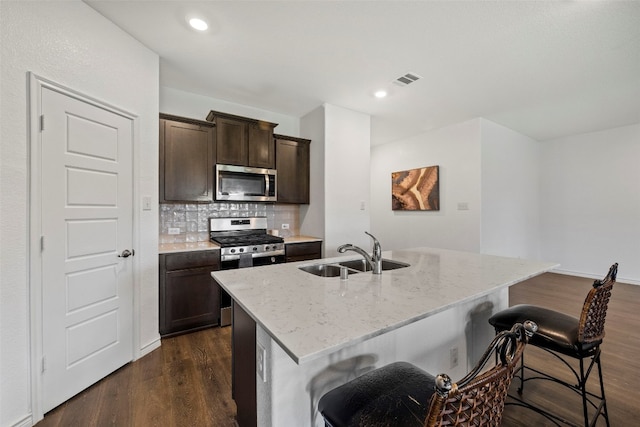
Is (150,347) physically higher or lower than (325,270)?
lower

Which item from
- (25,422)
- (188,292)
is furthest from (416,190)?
(25,422)

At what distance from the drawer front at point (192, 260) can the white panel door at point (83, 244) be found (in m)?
0.41

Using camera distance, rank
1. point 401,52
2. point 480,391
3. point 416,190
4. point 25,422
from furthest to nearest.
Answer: point 416,190 → point 401,52 → point 25,422 → point 480,391

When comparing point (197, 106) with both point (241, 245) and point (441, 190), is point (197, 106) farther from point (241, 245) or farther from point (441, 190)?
point (441, 190)

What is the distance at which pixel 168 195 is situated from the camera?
2.97 meters

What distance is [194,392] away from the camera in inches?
74.6

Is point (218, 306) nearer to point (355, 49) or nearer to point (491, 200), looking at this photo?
point (355, 49)

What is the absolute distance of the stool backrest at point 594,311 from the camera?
4.37 ft

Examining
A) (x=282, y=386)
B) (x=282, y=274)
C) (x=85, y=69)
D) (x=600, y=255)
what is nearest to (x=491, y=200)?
(x=600, y=255)

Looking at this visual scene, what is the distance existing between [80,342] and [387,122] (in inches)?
176

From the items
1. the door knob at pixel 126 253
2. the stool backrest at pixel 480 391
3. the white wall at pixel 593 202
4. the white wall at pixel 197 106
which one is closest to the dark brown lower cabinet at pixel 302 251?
the door knob at pixel 126 253

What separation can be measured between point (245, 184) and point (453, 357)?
2814mm

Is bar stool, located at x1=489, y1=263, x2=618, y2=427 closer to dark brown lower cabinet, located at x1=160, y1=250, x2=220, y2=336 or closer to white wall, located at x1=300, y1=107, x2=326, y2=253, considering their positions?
white wall, located at x1=300, y1=107, x2=326, y2=253

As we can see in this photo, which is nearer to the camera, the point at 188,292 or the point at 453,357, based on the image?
the point at 453,357
